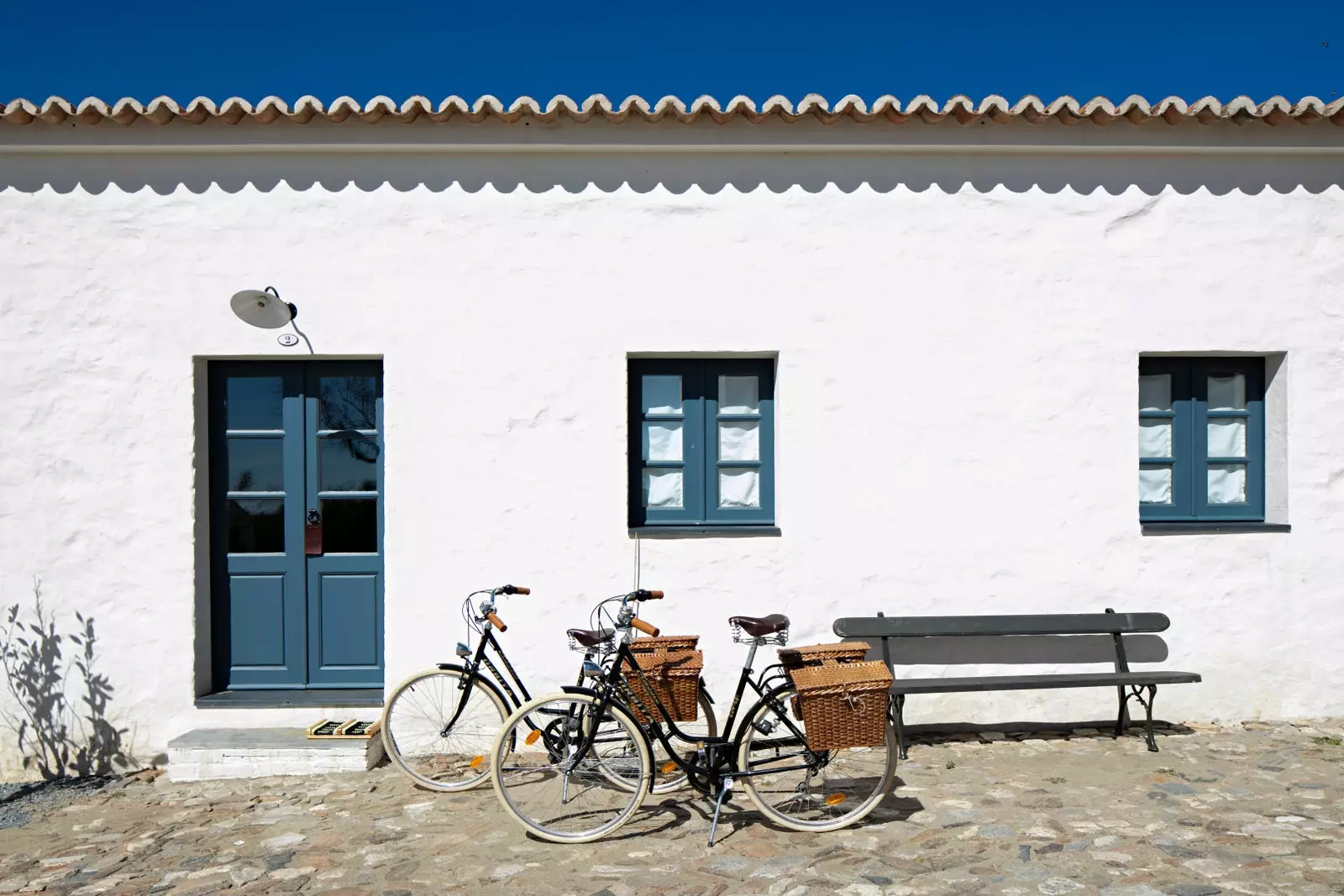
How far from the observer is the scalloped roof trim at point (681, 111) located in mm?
5875

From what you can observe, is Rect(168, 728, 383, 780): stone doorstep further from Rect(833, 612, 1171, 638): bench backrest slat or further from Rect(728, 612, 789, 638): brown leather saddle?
Rect(833, 612, 1171, 638): bench backrest slat

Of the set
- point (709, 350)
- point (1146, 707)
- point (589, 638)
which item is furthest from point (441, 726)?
point (1146, 707)

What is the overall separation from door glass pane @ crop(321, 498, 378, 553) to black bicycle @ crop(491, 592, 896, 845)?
204 cm

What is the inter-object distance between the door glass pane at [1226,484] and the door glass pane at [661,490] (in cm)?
361

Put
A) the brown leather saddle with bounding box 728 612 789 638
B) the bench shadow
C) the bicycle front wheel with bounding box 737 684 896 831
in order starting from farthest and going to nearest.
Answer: the bench shadow < the brown leather saddle with bounding box 728 612 789 638 < the bicycle front wheel with bounding box 737 684 896 831

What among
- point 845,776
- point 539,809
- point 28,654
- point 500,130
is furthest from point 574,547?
point 28,654

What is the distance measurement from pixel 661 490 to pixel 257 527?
2640 millimetres

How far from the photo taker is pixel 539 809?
5.09 meters

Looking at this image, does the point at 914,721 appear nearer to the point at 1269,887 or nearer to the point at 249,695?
the point at 1269,887

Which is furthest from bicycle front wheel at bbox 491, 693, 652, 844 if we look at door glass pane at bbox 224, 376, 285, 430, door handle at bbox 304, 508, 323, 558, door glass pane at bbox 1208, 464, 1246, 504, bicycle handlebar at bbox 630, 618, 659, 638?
door glass pane at bbox 1208, 464, 1246, 504

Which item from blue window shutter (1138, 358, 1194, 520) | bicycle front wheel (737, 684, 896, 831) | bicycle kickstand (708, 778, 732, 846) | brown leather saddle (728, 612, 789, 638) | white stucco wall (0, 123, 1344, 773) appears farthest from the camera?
blue window shutter (1138, 358, 1194, 520)

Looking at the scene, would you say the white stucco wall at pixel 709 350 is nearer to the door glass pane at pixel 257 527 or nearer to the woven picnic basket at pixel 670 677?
the door glass pane at pixel 257 527

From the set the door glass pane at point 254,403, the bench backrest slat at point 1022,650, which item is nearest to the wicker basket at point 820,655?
the bench backrest slat at point 1022,650

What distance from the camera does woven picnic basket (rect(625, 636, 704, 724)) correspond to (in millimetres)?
5008
